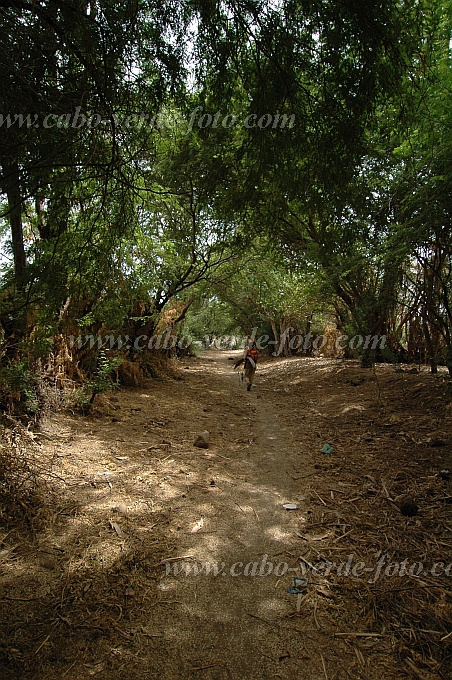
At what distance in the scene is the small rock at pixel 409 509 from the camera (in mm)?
3100

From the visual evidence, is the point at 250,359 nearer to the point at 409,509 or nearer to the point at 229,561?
the point at 409,509

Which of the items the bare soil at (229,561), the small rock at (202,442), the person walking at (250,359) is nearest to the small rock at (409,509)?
the bare soil at (229,561)

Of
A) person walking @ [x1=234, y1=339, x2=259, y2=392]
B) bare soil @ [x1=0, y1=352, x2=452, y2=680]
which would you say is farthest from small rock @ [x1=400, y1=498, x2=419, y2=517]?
person walking @ [x1=234, y1=339, x2=259, y2=392]

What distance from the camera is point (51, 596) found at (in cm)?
207

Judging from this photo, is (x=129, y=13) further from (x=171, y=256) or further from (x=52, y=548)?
(x=171, y=256)

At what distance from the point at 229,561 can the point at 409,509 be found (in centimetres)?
177

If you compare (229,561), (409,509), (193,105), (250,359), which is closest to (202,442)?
(229,561)

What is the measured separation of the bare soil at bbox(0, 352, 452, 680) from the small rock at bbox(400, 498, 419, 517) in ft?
0.24

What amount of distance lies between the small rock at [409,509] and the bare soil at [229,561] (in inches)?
2.9

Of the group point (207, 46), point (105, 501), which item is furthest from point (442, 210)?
point (105, 501)

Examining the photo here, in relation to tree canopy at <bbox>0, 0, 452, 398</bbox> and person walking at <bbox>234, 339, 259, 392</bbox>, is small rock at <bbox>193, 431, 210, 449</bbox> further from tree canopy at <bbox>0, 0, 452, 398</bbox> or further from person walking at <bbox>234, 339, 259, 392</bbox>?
person walking at <bbox>234, 339, 259, 392</bbox>

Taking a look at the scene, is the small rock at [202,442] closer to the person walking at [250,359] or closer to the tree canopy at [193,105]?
the tree canopy at [193,105]

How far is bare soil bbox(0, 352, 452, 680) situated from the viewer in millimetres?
1756

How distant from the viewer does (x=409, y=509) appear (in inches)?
122
